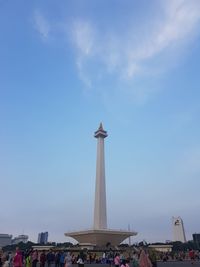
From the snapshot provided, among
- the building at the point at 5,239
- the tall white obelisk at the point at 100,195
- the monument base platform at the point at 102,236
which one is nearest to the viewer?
the monument base platform at the point at 102,236

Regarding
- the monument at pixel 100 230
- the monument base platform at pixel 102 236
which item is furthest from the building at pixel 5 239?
the monument base platform at pixel 102 236

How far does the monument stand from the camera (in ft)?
180

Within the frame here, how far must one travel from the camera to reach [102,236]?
54.8 metres

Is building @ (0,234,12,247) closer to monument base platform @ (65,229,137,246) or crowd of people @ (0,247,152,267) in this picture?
monument base platform @ (65,229,137,246)

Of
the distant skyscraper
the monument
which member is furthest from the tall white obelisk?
the distant skyscraper

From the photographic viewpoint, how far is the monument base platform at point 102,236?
178 feet

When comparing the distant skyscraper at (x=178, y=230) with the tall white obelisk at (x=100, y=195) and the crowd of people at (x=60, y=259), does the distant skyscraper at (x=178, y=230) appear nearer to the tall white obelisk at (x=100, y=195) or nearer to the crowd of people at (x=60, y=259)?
the tall white obelisk at (x=100, y=195)

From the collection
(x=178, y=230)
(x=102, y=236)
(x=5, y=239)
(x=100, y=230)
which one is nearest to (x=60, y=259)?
(x=100, y=230)

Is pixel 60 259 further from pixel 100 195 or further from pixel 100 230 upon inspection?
pixel 100 195

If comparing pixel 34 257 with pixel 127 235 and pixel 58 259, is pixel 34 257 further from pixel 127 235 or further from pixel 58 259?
pixel 127 235

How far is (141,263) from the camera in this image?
31.9 ft

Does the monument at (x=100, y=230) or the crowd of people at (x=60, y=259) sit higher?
the monument at (x=100, y=230)

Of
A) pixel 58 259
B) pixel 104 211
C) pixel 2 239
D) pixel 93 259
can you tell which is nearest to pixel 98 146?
pixel 104 211

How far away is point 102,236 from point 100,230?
180 cm
